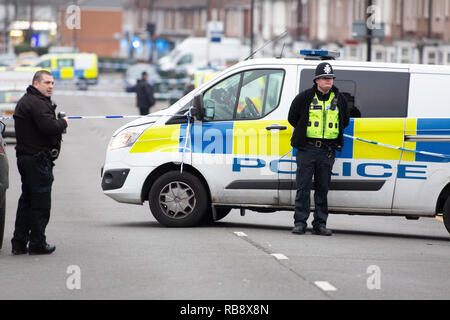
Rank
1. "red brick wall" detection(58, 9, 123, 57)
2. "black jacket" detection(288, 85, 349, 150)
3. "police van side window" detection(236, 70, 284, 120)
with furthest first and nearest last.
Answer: "red brick wall" detection(58, 9, 123, 57) → "police van side window" detection(236, 70, 284, 120) → "black jacket" detection(288, 85, 349, 150)

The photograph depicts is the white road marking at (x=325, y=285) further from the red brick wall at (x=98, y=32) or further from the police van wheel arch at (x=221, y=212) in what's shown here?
the red brick wall at (x=98, y=32)

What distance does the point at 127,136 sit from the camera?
1315 cm

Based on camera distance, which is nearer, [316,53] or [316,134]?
[316,134]

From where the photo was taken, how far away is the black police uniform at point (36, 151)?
Result: 34.9 feet

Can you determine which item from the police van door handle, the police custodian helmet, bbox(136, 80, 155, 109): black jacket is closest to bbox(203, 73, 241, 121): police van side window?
the police van door handle

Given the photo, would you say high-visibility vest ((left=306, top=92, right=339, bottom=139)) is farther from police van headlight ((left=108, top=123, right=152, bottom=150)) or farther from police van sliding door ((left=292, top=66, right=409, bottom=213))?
police van headlight ((left=108, top=123, right=152, bottom=150))

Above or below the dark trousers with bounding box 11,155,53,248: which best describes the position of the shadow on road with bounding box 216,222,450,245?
below

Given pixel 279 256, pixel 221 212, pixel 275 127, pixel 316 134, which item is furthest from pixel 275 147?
pixel 279 256

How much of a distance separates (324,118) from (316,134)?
0.20 metres

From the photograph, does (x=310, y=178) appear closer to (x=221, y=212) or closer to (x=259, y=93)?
(x=259, y=93)

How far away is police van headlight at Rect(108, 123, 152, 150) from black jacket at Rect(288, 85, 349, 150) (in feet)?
6.10

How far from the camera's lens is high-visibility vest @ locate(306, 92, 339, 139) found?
1216cm

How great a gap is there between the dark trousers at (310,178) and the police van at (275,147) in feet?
0.93
